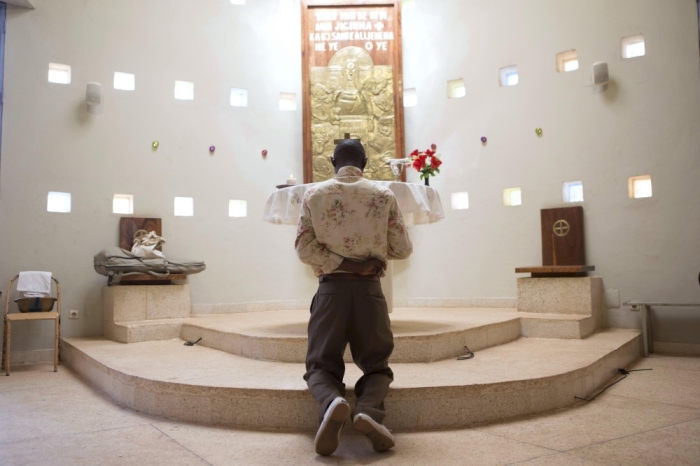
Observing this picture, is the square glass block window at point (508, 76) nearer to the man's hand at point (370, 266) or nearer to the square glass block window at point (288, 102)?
the square glass block window at point (288, 102)

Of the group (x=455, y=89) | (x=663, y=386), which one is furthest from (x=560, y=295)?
(x=455, y=89)

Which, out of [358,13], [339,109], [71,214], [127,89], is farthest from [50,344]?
[358,13]

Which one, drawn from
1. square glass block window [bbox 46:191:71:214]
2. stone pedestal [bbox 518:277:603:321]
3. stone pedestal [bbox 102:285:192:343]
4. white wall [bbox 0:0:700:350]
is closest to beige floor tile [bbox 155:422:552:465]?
stone pedestal [bbox 102:285:192:343]

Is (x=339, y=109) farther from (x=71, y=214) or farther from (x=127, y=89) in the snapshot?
(x=71, y=214)

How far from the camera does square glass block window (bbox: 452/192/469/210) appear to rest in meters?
8.05

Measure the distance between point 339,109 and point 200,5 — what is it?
2420 mm

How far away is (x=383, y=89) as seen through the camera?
829 cm

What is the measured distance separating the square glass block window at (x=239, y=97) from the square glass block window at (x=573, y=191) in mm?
4569

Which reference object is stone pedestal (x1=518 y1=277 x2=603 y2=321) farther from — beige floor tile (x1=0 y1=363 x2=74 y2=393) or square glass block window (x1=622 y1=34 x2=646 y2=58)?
beige floor tile (x1=0 y1=363 x2=74 y2=393)

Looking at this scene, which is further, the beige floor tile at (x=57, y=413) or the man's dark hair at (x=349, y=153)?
the beige floor tile at (x=57, y=413)

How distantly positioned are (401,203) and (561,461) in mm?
2520

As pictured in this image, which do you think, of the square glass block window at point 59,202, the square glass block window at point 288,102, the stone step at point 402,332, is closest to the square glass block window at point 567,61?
the stone step at point 402,332

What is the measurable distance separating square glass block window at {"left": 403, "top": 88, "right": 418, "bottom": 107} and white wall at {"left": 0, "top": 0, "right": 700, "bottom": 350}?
13 cm

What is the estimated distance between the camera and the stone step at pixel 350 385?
132 inches
